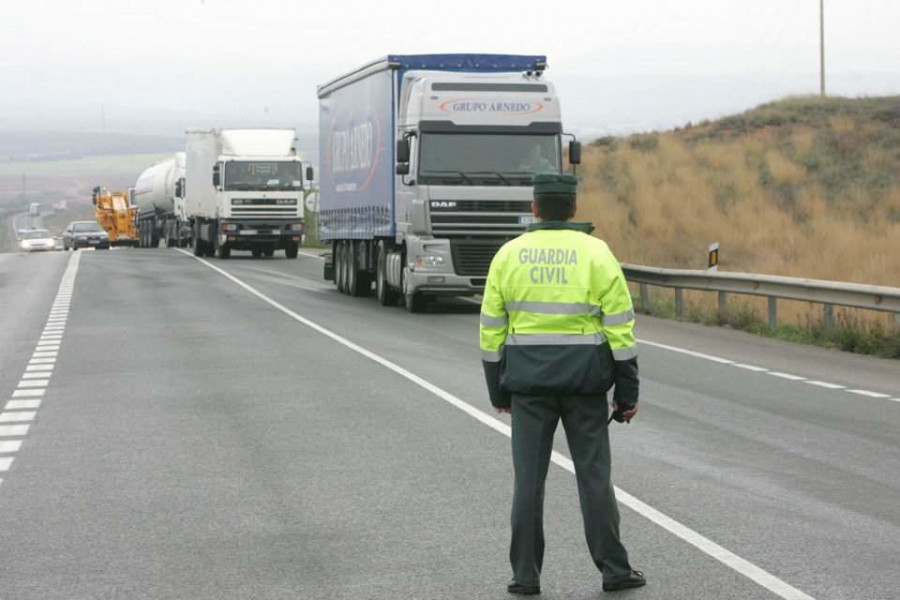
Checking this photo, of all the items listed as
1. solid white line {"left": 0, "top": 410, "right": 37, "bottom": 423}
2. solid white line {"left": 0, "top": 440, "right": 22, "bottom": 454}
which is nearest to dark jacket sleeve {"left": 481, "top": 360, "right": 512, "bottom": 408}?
solid white line {"left": 0, "top": 440, "right": 22, "bottom": 454}

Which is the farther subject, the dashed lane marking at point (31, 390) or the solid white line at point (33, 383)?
the solid white line at point (33, 383)

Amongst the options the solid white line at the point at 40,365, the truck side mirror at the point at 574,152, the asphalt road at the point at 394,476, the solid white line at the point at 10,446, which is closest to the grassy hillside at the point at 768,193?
the truck side mirror at the point at 574,152

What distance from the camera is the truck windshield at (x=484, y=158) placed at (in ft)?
80.7

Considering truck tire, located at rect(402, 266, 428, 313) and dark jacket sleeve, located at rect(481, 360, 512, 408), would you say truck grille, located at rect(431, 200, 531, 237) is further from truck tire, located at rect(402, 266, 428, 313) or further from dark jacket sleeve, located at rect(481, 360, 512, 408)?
dark jacket sleeve, located at rect(481, 360, 512, 408)

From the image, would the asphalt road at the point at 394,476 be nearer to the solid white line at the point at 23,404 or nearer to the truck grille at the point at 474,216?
the solid white line at the point at 23,404

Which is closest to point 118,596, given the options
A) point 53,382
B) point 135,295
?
point 53,382

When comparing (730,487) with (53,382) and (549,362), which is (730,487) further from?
(53,382)

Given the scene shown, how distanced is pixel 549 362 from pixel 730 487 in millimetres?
3160

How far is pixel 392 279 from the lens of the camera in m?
26.3

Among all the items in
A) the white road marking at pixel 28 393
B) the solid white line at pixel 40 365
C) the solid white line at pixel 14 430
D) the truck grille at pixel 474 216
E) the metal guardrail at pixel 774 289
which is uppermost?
the truck grille at pixel 474 216

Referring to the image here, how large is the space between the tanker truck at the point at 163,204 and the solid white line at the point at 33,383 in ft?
130

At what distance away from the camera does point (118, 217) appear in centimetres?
7819

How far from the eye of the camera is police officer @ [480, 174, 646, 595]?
6578 millimetres

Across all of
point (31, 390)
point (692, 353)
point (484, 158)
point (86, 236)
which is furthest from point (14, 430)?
point (86, 236)
